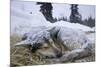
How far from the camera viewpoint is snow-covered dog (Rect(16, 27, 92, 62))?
1.71 metres

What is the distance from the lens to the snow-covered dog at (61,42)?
67.4 inches

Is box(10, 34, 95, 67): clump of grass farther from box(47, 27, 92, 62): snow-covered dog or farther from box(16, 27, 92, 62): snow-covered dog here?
box(47, 27, 92, 62): snow-covered dog

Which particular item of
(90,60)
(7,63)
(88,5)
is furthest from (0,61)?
(88,5)

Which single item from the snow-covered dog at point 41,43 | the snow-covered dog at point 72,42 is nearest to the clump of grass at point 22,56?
the snow-covered dog at point 41,43

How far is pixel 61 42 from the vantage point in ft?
5.86

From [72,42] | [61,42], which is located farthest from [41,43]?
[72,42]

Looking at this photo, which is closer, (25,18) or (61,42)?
(25,18)

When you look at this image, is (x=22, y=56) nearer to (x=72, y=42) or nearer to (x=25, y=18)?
(x=25, y=18)

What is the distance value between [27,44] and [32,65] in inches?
9.1

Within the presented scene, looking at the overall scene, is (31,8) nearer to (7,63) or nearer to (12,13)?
(12,13)

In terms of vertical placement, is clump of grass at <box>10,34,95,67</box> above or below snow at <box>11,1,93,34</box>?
below

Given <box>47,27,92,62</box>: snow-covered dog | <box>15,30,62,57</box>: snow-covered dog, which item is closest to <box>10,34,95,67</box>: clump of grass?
<box>15,30,62,57</box>: snow-covered dog

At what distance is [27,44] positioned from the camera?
5.52 feet

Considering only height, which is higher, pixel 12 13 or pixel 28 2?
pixel 28 2
